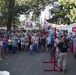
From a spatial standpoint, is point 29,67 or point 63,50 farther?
point 29,67

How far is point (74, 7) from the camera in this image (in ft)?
105

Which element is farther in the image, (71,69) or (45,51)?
(45,51)

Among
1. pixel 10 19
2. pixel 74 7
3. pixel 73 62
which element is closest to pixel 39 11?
pixel 10 19

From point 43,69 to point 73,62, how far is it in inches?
122

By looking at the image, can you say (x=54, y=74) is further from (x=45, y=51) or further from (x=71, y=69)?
(x=45, y=51)

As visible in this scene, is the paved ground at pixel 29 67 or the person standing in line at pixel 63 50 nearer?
the person standing in line at pixel 63 50

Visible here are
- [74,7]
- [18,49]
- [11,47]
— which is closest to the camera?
[11,47]

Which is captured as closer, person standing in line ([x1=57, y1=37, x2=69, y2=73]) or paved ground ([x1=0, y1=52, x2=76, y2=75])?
person standing in line ([x1=57, y1=37, x2=69, y2=73])

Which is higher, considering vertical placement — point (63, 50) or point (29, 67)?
point (63, 50)

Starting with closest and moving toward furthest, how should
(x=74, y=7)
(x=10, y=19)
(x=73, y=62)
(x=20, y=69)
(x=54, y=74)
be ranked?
(x=54, y=74), (x=20, y=69), (x=73, y=62), (x=74, y=7), (x=10, y=19)

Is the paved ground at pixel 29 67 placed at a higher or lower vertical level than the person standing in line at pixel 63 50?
lower

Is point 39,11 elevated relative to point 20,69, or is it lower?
elevated

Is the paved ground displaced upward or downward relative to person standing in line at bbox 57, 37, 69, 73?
downward

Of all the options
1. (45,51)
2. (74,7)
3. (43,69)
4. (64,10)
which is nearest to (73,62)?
(43,69)
